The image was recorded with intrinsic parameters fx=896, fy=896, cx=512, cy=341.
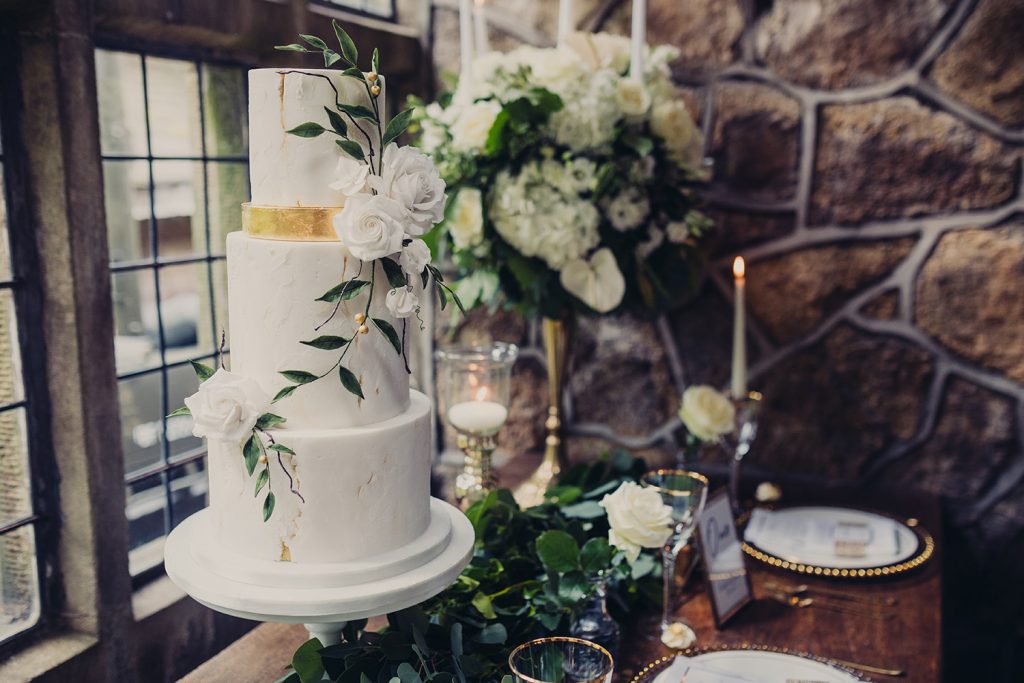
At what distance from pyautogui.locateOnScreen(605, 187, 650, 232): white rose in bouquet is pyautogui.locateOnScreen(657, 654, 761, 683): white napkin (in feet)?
2.43

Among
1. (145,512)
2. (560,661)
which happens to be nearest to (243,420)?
(560,661)

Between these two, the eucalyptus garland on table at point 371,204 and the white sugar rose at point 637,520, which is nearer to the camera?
the eucalyptus garland on table at point 371,204

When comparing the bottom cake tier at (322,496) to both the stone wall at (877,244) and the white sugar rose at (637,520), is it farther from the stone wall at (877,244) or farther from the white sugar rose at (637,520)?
the stone wall at (877,244)

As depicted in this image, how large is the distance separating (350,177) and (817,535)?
113 centimetres

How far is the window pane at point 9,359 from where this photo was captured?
1.41 m

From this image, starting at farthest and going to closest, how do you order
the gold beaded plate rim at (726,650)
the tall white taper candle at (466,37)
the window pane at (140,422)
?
Answer: 1. the window pane at (140,422)
2. the tall white taper candle at (466,37)
3. the gold beaded plate rim at (726,650)

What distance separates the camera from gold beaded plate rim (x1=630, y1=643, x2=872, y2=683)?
113cm

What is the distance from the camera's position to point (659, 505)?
1.16 m

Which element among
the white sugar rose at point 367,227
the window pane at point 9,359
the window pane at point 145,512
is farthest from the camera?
the window pane at point 145,512

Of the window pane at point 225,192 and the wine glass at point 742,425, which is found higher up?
the window pane at point 225,192

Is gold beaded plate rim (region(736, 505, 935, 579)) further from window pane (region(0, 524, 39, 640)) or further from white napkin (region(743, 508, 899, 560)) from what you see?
window pane (region(0, 524, 39, 640))

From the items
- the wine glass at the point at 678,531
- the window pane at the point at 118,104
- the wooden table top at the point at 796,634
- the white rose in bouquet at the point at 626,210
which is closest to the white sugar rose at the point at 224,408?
the wooden table top at the point at 796,634

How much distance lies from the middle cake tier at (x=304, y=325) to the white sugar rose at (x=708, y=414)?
822 millimetres

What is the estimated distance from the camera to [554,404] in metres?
1.80
